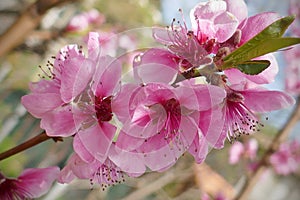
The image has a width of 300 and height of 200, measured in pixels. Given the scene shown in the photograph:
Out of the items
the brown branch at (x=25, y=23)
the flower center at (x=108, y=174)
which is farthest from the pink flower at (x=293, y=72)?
the flower center at (x=108, y=174)

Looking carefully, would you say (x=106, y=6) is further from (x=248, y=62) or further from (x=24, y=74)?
(x=248, y=62)

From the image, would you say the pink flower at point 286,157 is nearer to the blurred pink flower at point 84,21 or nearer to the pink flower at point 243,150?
the pink flower at point 243,150

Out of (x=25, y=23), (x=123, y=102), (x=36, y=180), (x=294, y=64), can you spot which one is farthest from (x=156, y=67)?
(x=294, y=64)

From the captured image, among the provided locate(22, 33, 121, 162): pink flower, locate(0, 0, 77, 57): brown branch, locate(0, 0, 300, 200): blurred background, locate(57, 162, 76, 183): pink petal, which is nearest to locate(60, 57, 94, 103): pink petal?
locate(22, 33, 121, 162): pink flower

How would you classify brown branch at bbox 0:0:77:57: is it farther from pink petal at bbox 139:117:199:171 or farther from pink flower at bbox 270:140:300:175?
pink flower at bbox 270:140:300:175

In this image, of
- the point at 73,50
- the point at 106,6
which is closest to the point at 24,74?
the point at 106,6

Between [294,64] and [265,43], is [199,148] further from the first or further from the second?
[294,64]
